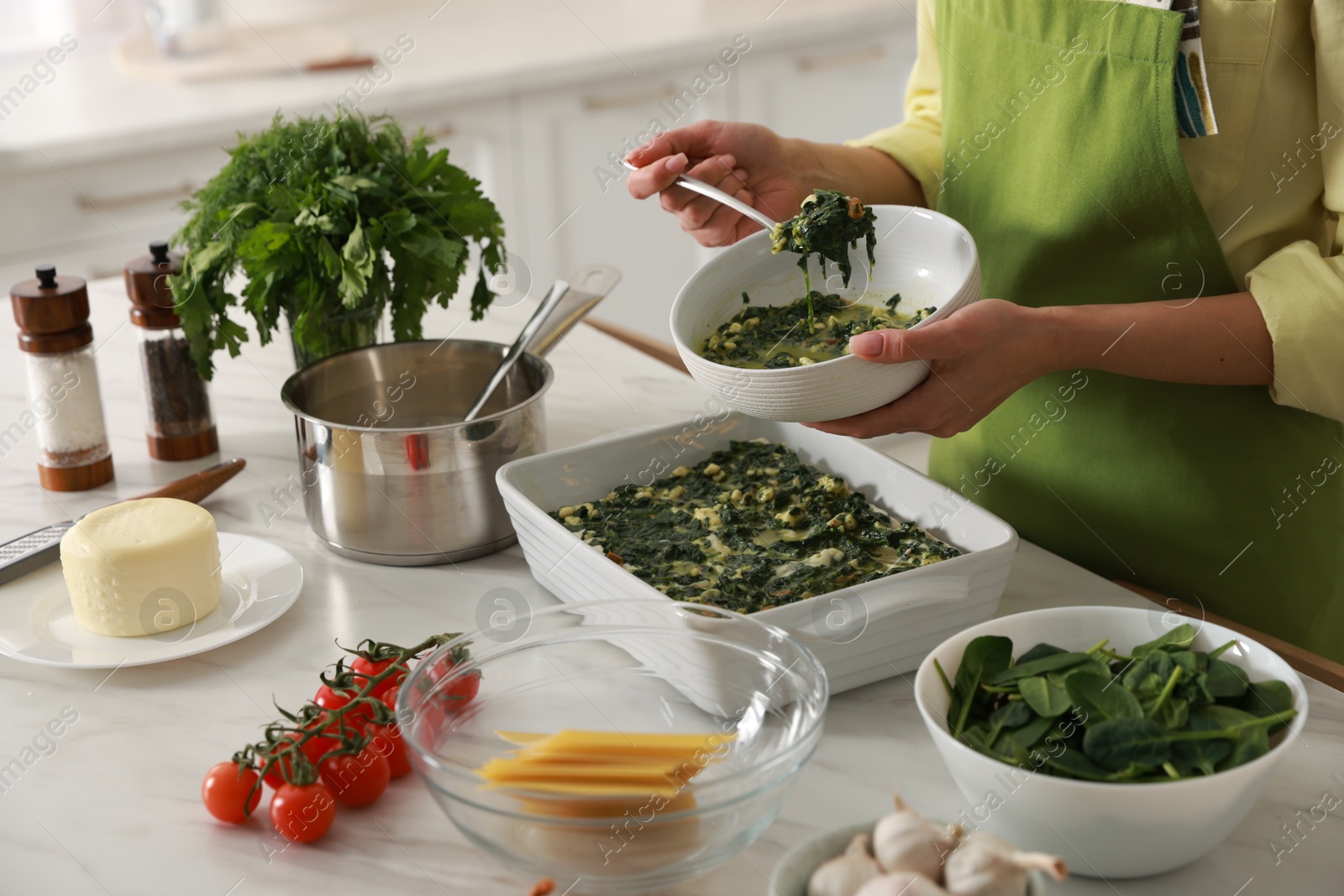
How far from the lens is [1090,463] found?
142 cm

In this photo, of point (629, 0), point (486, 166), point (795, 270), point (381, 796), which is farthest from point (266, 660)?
point (629, 0)

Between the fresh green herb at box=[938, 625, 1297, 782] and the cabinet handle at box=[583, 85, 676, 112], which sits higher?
the cabinet handle at box=[583, 85, 676, 112]

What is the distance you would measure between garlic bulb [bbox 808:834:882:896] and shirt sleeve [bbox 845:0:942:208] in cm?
101

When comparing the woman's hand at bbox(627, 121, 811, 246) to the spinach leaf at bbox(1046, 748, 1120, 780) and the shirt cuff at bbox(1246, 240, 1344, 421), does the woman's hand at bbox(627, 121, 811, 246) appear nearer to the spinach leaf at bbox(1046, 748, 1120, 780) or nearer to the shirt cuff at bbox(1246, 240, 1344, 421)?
the shirt cuff at bbox(1246, 240, 1344, 421)

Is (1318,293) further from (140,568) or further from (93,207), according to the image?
(93,207)

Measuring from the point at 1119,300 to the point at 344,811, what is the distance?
3.00 ft

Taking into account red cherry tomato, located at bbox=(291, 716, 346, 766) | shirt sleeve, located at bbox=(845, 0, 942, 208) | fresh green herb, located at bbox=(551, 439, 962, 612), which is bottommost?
red cherry tomato, located at bbox=(291, 716, 346, 766)

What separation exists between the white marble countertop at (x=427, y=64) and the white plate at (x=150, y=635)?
1.80 meters

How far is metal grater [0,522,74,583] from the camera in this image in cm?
124

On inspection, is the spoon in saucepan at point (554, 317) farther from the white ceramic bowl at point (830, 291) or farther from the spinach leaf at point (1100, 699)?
the spinach leaf at point (1100, 699)

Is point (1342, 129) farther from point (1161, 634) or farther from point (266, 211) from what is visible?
point (266, 211)

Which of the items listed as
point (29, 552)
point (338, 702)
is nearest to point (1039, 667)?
point (338, 702)

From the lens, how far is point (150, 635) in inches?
45.1

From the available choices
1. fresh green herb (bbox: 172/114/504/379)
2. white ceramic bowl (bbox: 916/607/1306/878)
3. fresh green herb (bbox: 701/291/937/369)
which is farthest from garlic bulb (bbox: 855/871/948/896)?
fresh green herb (bbox: 172/114/504/379)
